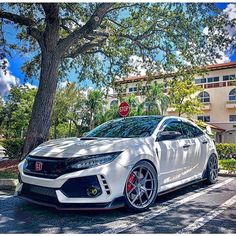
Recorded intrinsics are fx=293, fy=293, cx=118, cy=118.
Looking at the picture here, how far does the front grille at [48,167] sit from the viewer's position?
3980 mm

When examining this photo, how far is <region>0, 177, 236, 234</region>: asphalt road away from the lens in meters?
3.59

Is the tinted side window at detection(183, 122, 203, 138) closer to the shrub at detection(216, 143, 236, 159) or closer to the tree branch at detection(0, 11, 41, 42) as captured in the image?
the tree branch at detection(0, 11, 41, 42)

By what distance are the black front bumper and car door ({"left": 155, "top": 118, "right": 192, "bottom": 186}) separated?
1.12 m

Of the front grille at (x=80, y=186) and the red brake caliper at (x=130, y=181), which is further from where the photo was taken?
the red brake caliper at (x=130, y=181)

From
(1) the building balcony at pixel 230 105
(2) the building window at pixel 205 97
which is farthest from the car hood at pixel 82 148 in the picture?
(2) the building window at pixel 205 97

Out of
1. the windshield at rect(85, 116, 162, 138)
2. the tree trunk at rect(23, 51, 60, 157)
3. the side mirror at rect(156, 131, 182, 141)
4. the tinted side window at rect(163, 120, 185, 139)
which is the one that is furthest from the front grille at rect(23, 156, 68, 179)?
the tree trunk at rect(23, 51, 60, 157)

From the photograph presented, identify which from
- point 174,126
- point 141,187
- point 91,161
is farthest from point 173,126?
point 91,161

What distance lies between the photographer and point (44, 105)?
8.67 m

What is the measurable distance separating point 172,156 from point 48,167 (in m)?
2.16

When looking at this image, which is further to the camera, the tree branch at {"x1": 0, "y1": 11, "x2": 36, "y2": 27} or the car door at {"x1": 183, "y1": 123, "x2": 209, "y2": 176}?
the tree branch at {"x1": 0, "y1": 11, "x2": 36, "y2": 27}

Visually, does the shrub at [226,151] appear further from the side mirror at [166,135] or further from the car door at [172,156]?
the side mirror at [166,135]

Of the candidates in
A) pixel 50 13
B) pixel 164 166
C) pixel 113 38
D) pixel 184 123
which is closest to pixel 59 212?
pixel 164 166

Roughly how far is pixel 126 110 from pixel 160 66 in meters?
5.80

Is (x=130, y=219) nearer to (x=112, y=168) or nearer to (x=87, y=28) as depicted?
(x=112, y=168)
